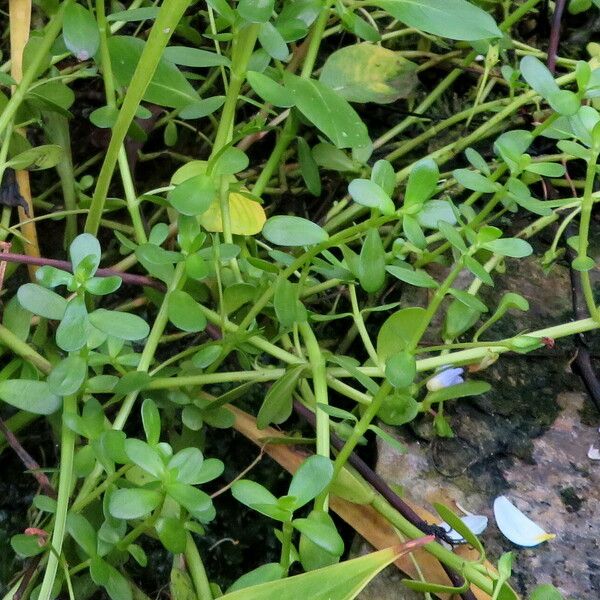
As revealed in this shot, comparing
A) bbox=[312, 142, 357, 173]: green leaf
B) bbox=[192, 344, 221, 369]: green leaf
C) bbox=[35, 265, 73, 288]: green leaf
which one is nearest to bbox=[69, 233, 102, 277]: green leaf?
bbox=[35, 265, 73, 288]: green leaf

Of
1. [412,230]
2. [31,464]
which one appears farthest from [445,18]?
[31,464]

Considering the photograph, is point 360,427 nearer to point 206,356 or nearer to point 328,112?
point 206,356

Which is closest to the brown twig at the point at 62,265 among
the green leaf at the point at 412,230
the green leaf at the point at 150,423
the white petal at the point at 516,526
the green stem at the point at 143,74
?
the green stem at the point at 143,74

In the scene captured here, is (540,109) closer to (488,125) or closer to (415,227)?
(488,125)

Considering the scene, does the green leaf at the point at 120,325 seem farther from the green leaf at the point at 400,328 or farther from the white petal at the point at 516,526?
the white petal at the point at 516,526

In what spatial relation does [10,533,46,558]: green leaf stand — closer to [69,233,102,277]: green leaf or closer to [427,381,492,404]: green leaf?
[69,233,102,277]: green leaf
